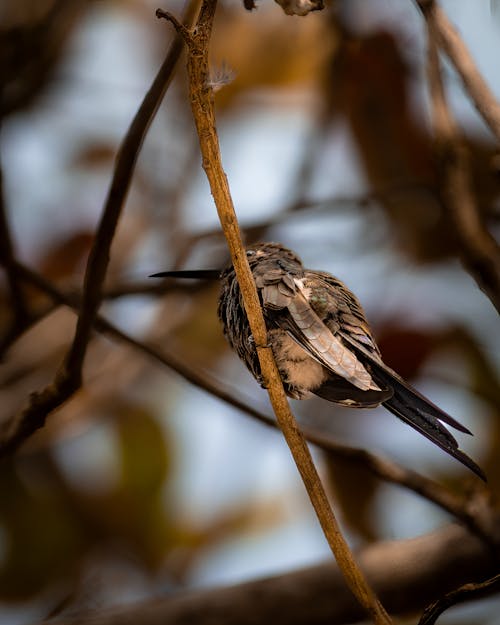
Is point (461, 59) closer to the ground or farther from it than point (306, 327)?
farther from it

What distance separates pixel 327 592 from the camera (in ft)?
9.04

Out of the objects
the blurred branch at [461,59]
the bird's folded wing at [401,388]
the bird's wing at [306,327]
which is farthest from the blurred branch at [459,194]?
the bird's wing at [306,327]

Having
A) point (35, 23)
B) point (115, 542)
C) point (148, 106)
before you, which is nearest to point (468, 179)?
point (148, 106)

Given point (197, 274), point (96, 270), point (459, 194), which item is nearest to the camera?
point (96, 270)

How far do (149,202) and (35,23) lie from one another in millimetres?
1336

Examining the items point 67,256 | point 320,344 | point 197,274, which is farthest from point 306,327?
point 67,256

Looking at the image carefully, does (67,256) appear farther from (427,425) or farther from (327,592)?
(427,425)

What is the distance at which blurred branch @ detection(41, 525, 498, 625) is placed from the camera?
2703 millimetres

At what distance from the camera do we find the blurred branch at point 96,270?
200 cm

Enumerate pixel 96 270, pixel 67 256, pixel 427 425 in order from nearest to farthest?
1. pixel 427 425
2. pixel 96 270
3. pixel 67 256

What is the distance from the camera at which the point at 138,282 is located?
3.62 meters

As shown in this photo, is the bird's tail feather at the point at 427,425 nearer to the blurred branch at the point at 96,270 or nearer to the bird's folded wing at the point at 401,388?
the bird's folded wing at the point at 401,388

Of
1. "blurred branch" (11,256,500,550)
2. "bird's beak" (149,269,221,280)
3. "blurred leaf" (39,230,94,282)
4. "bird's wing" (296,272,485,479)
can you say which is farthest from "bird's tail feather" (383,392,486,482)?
"blurred leaf" (39,230,94,282)

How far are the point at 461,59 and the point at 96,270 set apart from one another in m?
1.22
